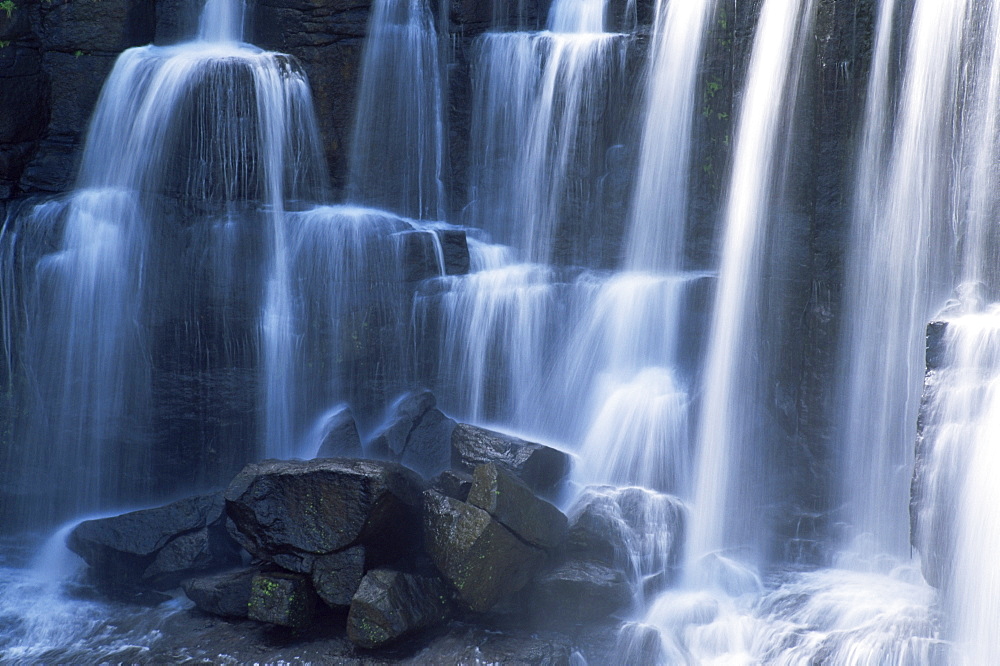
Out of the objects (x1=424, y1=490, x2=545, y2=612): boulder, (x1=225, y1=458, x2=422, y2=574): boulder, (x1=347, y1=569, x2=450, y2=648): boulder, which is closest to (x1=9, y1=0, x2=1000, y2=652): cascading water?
(x1=424, y1=490, x2=545, y2=612): boulder

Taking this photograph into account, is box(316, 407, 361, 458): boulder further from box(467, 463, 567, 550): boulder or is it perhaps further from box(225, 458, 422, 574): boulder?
box(467, 463, 567, 550): boulder

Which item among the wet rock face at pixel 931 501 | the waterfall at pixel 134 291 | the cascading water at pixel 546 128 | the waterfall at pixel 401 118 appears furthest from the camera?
the waterfall at pixel 401 118

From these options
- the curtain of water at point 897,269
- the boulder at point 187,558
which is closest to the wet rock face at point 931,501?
the curtain of water at point 897,269

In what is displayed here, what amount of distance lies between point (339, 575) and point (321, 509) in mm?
603

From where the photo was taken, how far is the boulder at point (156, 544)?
8.31 meters

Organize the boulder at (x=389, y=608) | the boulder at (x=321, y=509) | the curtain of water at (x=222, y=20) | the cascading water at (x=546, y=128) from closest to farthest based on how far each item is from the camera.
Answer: the boulder at (x=389, y=608) < the boulder at (x=321, y=509) < the cascading water at (x=546, y=128) < the curtain of water at (x=222, y=20)

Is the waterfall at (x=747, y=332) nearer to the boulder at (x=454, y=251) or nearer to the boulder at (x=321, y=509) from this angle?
the boulder at (x=321, y=509)

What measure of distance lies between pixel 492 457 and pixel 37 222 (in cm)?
631

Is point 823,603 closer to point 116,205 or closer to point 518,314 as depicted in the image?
point 518,314

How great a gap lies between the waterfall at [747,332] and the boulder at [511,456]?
5.13ft

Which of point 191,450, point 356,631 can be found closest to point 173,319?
point 191,450

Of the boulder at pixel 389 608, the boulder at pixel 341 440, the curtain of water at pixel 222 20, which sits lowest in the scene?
the boulder at pixel 389 608

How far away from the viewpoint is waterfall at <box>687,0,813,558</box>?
861cm

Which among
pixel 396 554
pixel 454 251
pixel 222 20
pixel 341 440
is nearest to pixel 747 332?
pixel 454 251
